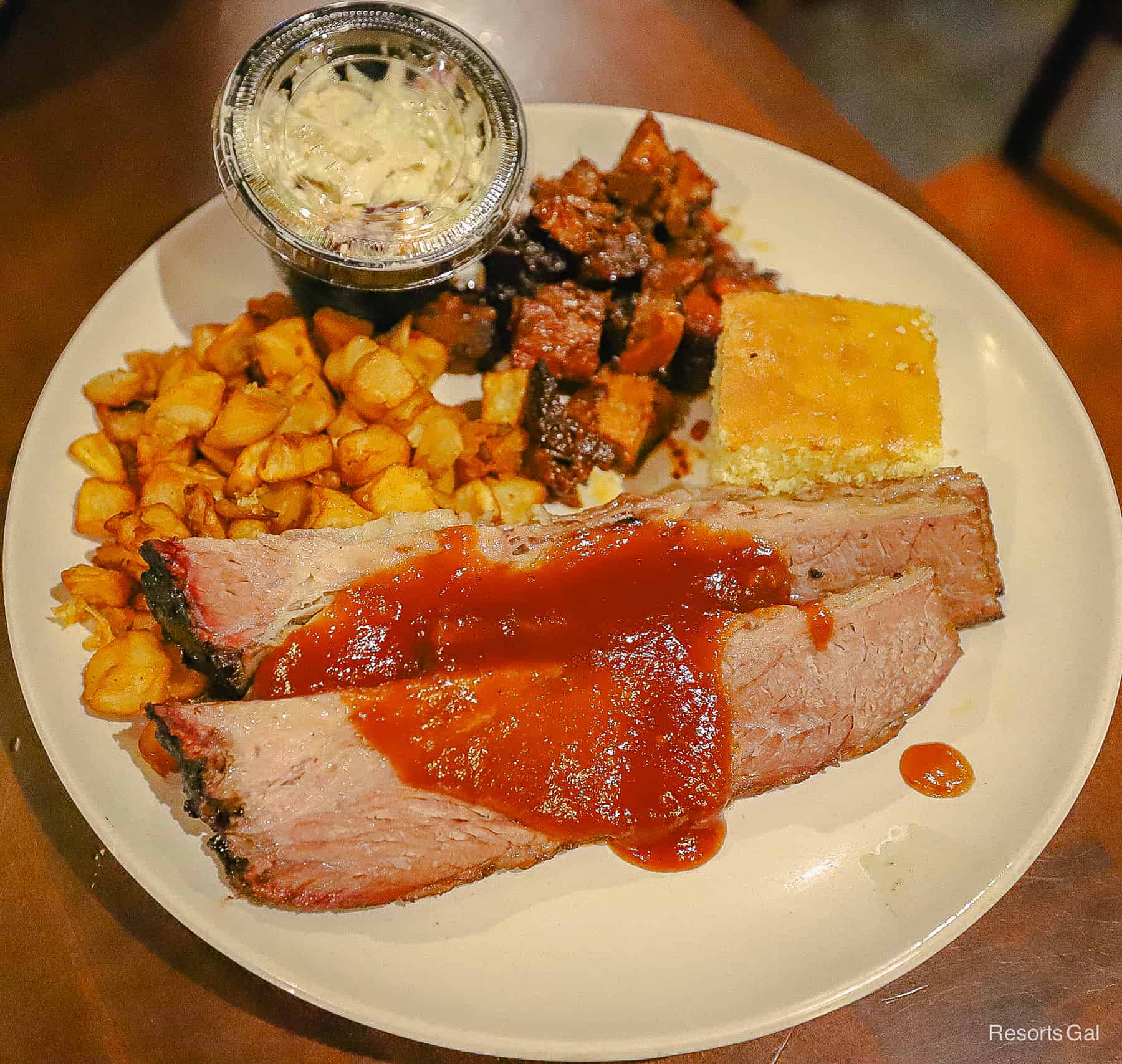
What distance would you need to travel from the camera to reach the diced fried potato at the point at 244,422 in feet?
8.79

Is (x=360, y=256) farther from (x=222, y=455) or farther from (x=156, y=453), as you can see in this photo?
(x=156, y=453)

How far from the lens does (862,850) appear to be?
2564 millimetres

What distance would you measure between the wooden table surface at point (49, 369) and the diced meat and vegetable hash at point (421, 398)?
0.50 metres

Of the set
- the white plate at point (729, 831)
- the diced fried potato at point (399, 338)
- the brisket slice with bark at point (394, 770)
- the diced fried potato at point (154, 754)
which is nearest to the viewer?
the brisket slice with bark at point (394, 770)

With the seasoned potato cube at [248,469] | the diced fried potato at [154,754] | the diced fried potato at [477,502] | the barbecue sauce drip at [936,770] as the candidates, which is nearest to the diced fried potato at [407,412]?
the diced fried potato at [477,502]

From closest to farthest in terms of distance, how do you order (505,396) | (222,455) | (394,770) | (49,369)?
(394,770) → (222,455) → (505,396) → (49,369)

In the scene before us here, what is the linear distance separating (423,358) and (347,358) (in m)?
0.24

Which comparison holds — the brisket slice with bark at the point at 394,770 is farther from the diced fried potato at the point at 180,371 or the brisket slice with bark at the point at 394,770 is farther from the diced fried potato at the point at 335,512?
the diced fried potato at the point at 180,371

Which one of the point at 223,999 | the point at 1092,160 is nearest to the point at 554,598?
the point at 223,999

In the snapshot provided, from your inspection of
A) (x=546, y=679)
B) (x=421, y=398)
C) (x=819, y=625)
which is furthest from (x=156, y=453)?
(x=819, y=625)

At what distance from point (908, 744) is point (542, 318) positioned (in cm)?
170

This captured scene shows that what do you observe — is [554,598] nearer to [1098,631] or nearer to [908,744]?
[908,744]

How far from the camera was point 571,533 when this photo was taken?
2.57 meters

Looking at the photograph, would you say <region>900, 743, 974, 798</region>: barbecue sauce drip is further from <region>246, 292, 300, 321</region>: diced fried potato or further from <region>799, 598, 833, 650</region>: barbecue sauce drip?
<region>246, 292, 300, 321</region>: diced fried potato
